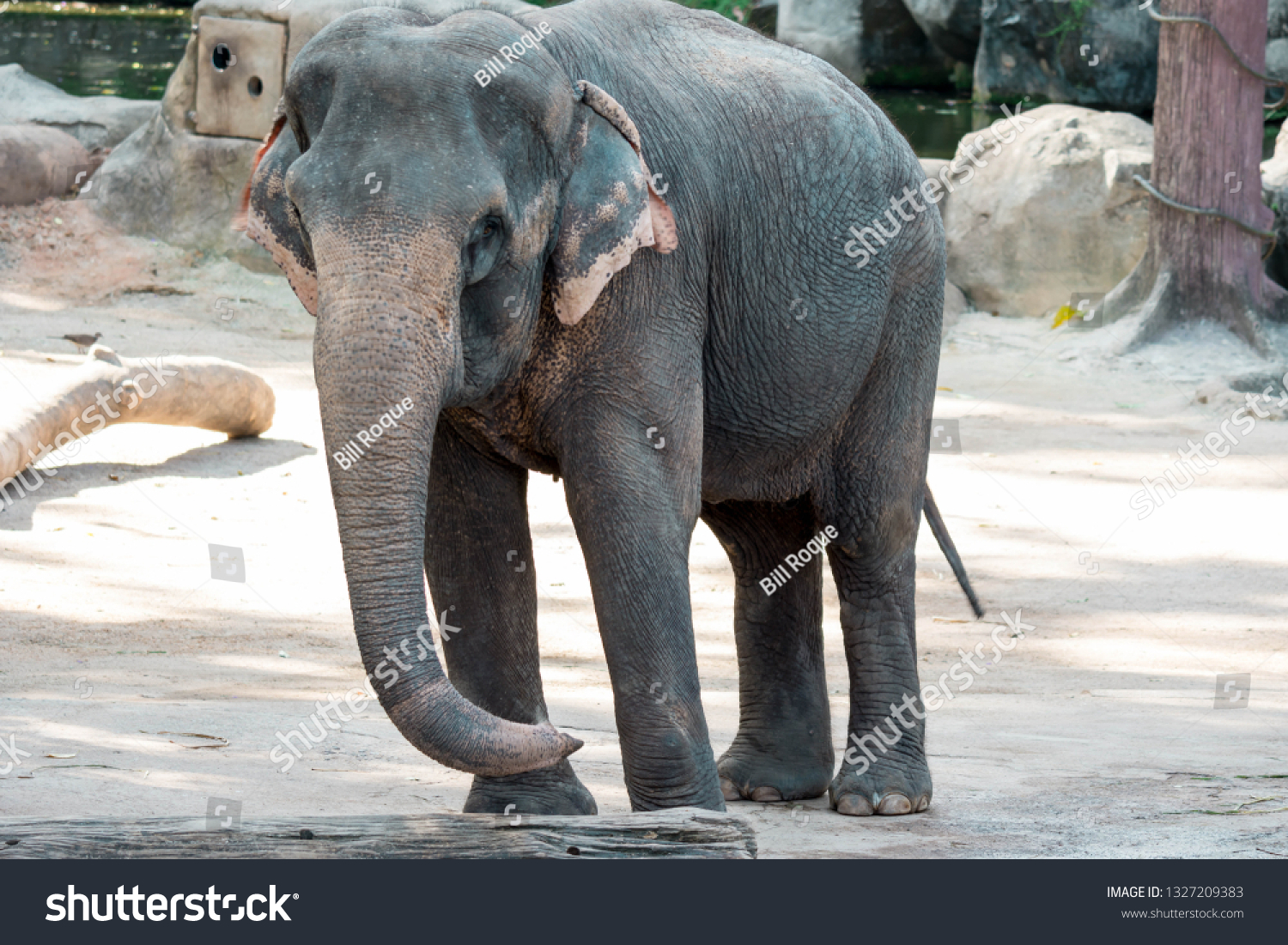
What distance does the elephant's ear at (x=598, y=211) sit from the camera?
370cm

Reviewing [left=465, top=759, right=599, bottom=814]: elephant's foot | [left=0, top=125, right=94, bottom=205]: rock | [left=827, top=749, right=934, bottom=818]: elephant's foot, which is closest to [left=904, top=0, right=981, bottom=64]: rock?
[left=0, top=125, right=94, bottom=205]: rock

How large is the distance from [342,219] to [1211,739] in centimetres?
369

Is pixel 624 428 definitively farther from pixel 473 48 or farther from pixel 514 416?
pixel 473 48

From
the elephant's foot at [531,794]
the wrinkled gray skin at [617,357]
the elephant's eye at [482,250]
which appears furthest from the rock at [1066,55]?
the elephant's eye at [482,250]

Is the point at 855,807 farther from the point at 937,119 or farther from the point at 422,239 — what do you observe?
the point at 937,119

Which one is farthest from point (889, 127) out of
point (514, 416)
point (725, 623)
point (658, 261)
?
point (725, 623)

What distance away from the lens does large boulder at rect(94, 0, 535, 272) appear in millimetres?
14602

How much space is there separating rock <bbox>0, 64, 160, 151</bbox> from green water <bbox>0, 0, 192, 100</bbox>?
337 inches

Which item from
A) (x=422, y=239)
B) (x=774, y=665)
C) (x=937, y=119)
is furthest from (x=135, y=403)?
(x=937, y=119)

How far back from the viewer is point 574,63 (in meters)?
3.88

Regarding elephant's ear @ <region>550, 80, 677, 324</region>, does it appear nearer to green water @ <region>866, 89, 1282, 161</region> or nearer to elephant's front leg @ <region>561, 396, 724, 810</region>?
elephant's front leg @ <region>561, 396, 724, 810</region>

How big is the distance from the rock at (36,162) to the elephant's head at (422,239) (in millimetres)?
11882

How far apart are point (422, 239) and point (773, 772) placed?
255cm

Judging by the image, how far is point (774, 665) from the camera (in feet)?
17.6
